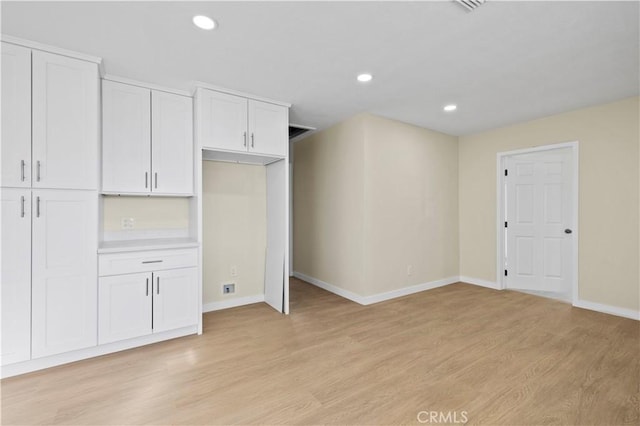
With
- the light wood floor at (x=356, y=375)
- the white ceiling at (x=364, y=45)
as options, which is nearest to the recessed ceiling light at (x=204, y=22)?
the white ceiling at (x=364, y=45)

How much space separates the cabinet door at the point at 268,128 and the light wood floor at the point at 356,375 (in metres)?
1.95

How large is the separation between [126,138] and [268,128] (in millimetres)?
1410

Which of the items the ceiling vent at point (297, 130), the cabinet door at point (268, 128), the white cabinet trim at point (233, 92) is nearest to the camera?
the white cabinet trim at point (233, 92)

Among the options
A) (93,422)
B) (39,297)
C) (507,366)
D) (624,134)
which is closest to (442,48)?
(507,366)

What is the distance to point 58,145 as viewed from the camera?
238 centimetres

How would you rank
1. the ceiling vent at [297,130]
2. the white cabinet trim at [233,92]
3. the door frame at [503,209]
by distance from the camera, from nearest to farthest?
the white cabinet trim at [233,92], the door frame at [503,209], the ceiling vent at [297,130]

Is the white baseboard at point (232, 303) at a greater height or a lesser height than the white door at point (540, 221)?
lesser

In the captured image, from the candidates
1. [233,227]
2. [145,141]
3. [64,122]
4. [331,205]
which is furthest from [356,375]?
[64,122]

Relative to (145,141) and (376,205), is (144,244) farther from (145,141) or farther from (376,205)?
(376,205)

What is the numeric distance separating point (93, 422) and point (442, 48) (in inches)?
138

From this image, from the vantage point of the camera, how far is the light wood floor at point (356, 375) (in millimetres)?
1834

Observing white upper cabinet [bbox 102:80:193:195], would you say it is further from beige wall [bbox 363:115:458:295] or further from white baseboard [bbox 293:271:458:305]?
white baseboard [bbox 293:271:458:305]

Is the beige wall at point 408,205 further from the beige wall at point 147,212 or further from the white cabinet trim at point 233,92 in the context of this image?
the beige wall at point 147,212

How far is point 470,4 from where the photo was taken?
1.84m
